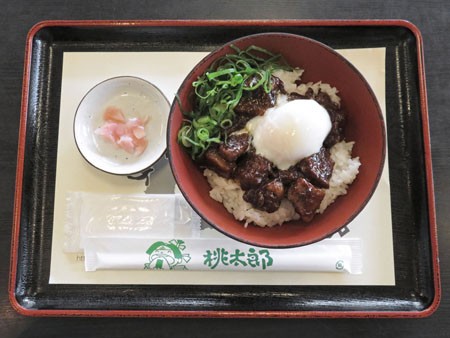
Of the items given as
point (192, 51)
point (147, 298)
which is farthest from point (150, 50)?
point (147, 298)

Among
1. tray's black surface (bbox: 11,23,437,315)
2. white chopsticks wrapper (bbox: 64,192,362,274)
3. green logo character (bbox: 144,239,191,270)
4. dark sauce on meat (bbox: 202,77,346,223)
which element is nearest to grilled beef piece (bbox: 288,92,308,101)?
dark sauce on meat (bbox: 202,77,346,223)

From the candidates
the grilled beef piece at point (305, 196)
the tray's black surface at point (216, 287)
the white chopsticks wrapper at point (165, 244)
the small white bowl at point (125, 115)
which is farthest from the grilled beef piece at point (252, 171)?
the tray's black surface at point (216, 287)

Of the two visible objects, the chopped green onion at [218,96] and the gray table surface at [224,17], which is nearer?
the chopped green onion at [218,96]

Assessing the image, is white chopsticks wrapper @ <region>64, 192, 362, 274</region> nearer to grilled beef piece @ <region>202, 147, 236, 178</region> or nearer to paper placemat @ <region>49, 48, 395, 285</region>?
paper placemat @ <region>49, 48, 395, 285</region>

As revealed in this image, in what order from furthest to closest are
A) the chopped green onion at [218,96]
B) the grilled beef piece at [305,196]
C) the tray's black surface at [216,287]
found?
the tray's black surface at [216,287] < the chopped green onion at [218,96] < the grilled beef piece at [305,196]

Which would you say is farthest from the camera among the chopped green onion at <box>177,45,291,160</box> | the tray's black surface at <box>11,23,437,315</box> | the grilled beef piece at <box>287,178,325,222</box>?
the tray's black surface at <box>11,23,437,315</box>

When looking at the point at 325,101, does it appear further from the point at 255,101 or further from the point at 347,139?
the point at 255,101

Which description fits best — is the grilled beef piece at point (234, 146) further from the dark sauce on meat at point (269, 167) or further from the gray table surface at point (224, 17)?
the gray table surface at point (224, 17)
